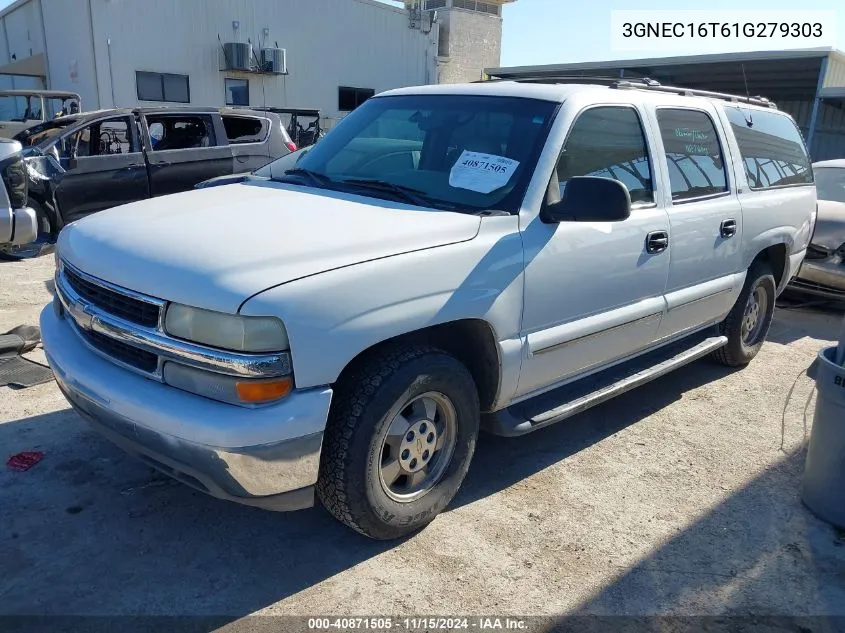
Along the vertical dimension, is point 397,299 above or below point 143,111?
below

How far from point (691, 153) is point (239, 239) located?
9.48 feet

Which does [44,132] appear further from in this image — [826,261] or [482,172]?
[826,261]

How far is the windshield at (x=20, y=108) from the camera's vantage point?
13.6 meters

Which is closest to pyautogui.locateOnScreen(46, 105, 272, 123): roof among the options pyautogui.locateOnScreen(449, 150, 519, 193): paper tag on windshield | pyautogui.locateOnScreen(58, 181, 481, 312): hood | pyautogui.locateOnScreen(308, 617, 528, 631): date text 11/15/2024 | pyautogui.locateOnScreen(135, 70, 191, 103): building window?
pyautogui.locateOnScreen(58, 181, 481, 312): hood

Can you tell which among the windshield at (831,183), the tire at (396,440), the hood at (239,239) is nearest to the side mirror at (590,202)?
the hood at (239,239)

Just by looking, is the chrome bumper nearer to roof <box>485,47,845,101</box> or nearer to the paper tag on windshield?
the paper tag on windshield

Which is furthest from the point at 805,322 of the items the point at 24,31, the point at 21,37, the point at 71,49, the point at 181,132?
the point at 21,37

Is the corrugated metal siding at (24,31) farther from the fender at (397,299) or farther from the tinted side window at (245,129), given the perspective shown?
the fender at (397,299)

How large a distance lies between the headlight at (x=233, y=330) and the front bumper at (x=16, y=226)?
363 cm

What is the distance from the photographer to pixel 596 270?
3445 millimetres

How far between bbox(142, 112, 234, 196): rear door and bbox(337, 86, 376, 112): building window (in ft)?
50.3

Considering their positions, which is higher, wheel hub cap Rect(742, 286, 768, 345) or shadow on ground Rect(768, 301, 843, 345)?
wheel hub cap Rect(742, 286, 768, 345)

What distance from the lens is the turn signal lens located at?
2396 millimetres

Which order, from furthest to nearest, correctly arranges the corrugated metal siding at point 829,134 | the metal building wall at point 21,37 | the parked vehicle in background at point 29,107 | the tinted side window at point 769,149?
the corrugated metal siding at point 829,134 < the metal building wall at point 21,37 < the parked vehicle in background at point 29,107 < the tinted side window at point 769,149
